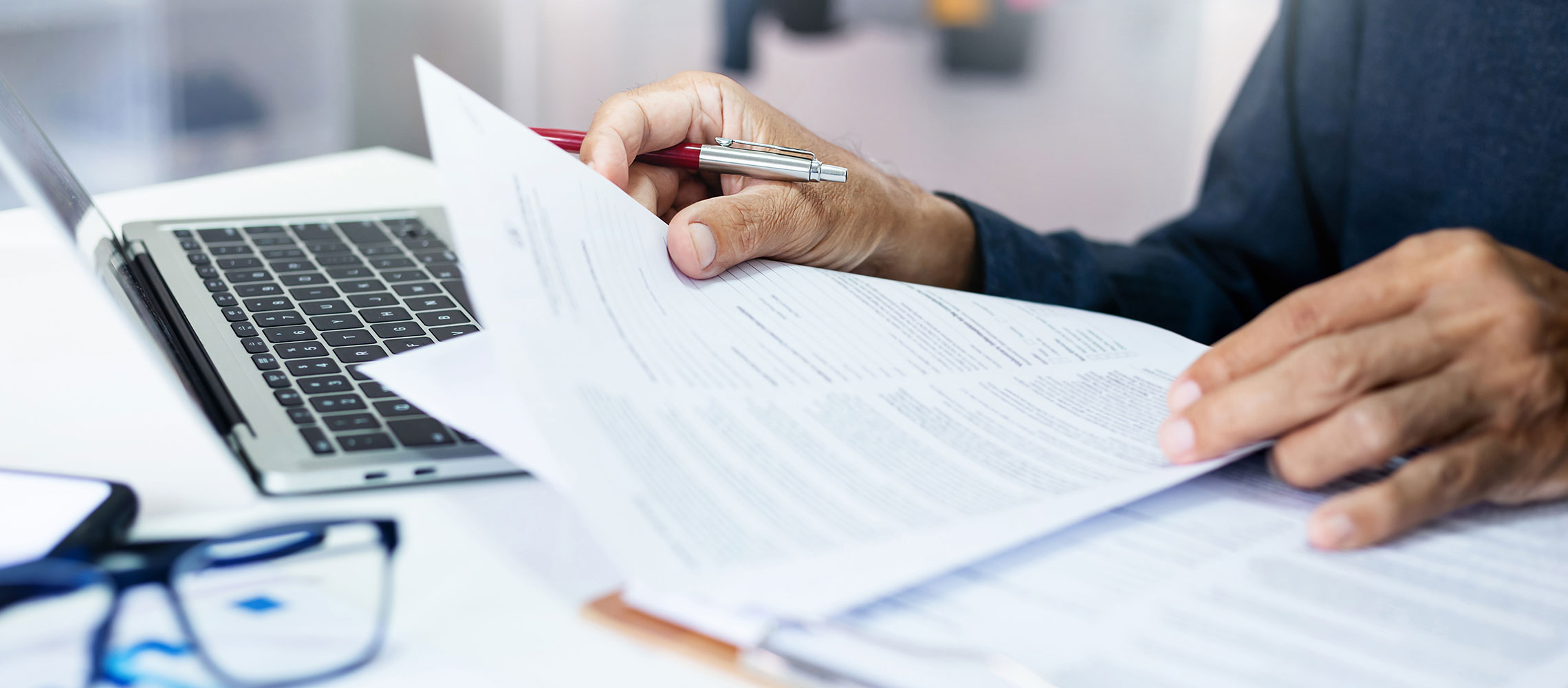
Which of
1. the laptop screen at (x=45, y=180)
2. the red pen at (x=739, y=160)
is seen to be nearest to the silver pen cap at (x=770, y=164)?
the red pen at (x=739, y=160)

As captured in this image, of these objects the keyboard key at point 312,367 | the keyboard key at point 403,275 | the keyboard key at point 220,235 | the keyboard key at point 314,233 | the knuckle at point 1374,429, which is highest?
the knuckle at point 1374,429

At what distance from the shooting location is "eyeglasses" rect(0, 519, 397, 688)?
0.31 metres

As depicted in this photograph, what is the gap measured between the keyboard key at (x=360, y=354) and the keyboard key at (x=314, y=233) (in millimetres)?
227

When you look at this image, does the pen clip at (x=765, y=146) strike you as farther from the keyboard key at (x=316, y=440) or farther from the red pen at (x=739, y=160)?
the keyboard key at (x=316, y=440)

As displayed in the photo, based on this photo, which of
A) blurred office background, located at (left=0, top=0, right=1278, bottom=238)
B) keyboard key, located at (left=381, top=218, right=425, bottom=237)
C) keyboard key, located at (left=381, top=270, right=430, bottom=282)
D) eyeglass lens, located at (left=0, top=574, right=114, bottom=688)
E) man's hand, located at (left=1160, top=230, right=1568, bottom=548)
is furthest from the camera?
blurred office background, located at (left=0, top=0, right=1278, bottom=238)

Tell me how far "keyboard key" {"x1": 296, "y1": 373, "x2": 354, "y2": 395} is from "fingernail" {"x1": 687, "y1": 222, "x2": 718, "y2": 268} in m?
0.17

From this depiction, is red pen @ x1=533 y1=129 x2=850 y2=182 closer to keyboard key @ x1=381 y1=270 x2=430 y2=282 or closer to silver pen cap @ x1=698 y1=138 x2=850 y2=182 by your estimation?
silver pen cap @ x1=698 y1=138 x2=850 y2=182

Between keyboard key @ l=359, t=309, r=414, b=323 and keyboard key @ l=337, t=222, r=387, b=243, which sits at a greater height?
keyboard key @ l=359, t=309, r=414, b=323

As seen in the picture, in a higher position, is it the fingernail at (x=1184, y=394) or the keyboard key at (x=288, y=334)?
the fingernail at (x=1184, y=394)

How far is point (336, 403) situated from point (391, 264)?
9.3 inches

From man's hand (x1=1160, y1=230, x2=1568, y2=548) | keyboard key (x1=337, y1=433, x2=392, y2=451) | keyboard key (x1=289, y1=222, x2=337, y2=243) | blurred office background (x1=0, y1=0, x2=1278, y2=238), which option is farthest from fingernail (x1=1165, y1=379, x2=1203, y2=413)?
blurred office background (x1=0, y1=0, x2=1278, y2=238)

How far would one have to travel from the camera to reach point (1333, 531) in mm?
388

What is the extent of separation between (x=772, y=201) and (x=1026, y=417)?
0.66 feet

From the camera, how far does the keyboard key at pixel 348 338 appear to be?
0.53 metres
